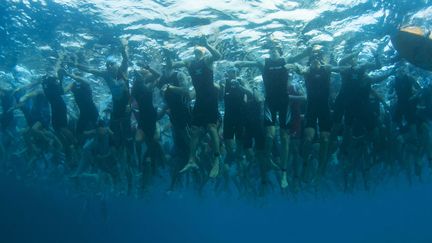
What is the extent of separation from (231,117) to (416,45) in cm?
619

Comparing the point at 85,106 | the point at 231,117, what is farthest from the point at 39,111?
the point at 231,117

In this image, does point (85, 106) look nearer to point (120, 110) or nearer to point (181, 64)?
point (120, 110)

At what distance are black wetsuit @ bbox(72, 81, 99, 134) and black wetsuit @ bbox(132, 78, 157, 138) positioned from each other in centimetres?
256

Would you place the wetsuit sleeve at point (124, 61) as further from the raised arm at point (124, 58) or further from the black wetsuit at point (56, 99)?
the black wetsuit at point (56, 99)

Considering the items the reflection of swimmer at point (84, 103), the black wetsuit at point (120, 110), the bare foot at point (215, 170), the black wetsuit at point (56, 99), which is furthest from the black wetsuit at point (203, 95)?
the black wetsuit at point (56, 99)

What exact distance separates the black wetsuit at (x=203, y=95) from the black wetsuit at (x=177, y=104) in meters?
0.55

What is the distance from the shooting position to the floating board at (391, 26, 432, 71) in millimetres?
10445

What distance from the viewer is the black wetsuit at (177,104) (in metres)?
12.9

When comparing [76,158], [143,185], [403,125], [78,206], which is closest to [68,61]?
[76,158]

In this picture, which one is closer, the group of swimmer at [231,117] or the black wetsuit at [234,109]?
the black wetsuit at [234,109]

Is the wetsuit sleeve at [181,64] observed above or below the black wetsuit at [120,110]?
above

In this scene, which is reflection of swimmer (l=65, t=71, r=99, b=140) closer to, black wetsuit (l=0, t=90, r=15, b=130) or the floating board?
black wetsuit (l=0, t=90, r=15, b=130)

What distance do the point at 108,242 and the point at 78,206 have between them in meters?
10.0

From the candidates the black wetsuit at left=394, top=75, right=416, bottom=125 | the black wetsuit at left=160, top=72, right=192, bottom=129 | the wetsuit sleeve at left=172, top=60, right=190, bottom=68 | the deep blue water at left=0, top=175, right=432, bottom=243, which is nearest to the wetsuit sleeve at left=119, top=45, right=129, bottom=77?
the black wetsuit at left=160, top=72, right=192, bottom=129
